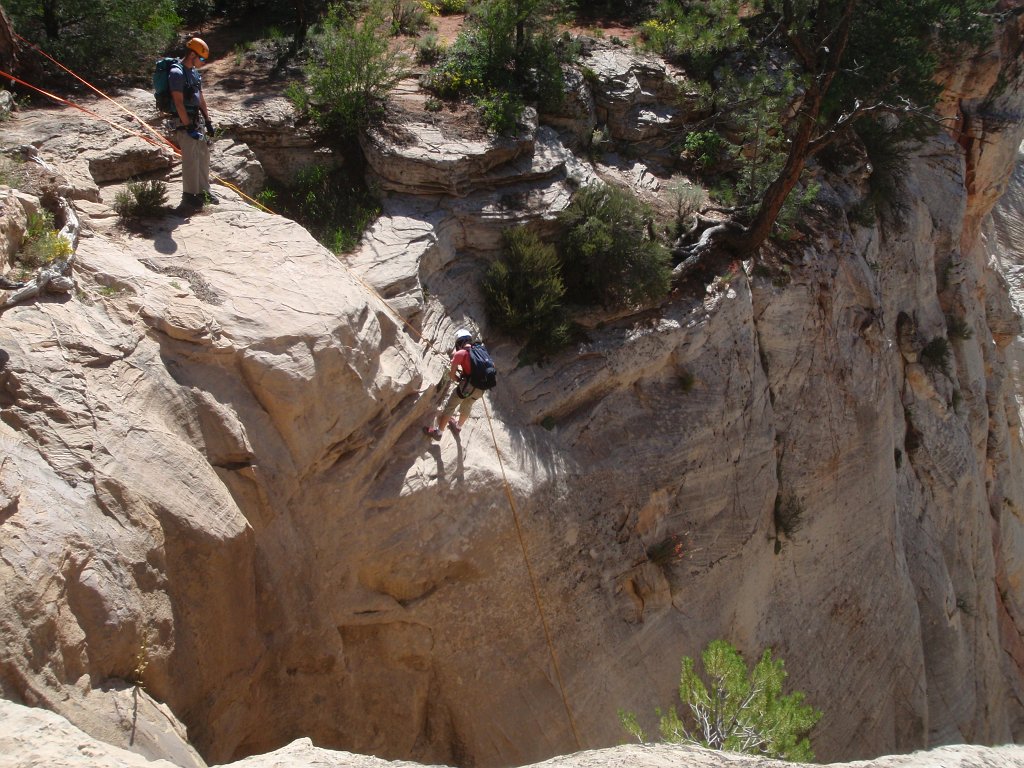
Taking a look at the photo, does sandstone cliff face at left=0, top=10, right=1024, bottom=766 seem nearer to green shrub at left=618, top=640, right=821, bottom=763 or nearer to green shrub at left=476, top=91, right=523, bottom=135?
green shrub at left=476, top=91, right=523, bottom=135

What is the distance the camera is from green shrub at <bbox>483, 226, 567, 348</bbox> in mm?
11094

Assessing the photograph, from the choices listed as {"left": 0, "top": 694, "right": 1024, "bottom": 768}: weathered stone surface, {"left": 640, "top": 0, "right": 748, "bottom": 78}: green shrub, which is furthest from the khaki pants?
{"left": 640, "top": 0, "right": 748, "bottom": 78}: green shrub

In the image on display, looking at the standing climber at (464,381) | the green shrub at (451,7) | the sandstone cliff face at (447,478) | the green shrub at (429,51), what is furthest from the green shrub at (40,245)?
the green shrub at (451,7)

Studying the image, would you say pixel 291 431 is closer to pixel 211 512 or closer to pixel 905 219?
pixel 211 512

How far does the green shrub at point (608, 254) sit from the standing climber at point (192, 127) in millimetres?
4765

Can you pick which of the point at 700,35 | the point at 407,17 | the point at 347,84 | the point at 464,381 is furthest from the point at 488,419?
the point at 700,35

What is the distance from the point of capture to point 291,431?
313 inches

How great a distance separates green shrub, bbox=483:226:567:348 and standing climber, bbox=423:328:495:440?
172cm

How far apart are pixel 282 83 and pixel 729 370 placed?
7644 millimetres

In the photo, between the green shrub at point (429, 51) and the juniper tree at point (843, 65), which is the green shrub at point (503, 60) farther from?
the juniper tree at point (843, 65)

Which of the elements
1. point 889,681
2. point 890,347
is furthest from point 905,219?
point 889,681

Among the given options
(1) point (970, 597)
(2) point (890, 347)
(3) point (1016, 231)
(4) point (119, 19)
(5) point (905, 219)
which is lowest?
(1) point (970, 597)

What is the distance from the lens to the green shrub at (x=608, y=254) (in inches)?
464

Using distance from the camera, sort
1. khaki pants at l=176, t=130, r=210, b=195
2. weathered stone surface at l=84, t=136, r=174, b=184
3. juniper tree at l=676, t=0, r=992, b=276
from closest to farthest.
→ khaki pants at l=176, t=130, r=210, b=195, weathered stone surface at l=84, t=136, r=174, b=184, juniper tree at l=676, t=0, r=992, b=276
